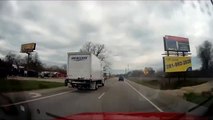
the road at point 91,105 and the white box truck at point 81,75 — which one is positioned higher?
the white box truck at point 81,75

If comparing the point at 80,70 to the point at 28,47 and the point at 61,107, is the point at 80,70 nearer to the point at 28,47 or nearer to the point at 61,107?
the point at 61,107

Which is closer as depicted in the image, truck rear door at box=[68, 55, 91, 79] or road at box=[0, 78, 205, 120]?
road at box=[0, 78, 205, 120]

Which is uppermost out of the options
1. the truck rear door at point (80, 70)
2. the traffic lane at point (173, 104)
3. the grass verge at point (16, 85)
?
the truck rear door at point (80, 70)

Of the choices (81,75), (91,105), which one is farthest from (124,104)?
(81,75)

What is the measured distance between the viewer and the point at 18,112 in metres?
6.42

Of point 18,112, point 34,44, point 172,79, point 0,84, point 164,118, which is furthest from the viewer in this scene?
point 172,79

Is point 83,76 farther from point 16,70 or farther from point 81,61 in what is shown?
point 16,70

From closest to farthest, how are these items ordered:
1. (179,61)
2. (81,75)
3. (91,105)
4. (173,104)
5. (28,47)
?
(28,47) < (91,105) < (179,61) < (173,104) < (81,75)

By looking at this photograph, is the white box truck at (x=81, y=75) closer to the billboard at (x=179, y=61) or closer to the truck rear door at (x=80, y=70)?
the truck rear door at (x=80, y=70)

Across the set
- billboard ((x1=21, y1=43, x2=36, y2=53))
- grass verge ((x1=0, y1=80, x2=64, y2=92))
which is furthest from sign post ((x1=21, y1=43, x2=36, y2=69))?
grass verge ((x1=0, y1=80, x2=64, y2=92))

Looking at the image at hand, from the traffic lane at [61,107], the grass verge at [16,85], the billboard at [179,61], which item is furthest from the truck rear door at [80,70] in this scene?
the traffic lane at [61,107]

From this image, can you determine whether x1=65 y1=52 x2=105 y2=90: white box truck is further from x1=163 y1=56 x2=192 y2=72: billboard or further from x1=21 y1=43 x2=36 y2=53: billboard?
x1=21 y1=43 x2=36 y2=53: billboard

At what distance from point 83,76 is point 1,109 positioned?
868 inches

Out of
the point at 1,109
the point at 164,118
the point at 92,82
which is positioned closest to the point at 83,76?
the point at 92,82
